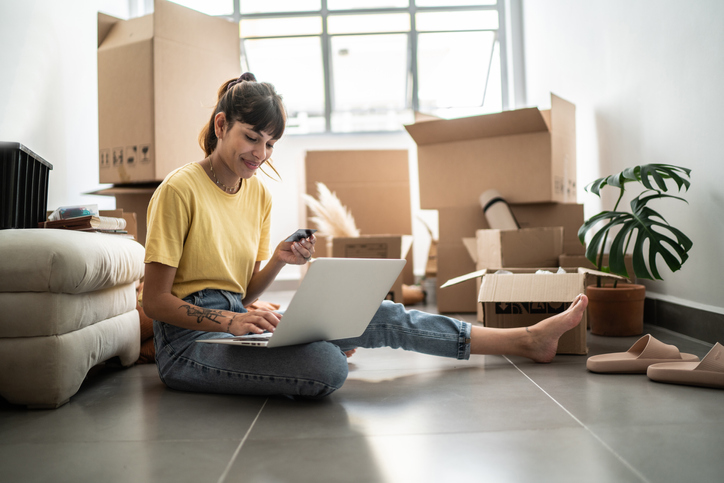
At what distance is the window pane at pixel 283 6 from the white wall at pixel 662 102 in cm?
186

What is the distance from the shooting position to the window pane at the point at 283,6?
13.9 feet

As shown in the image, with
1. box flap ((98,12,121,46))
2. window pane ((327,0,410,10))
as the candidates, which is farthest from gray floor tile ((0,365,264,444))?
window pane ((327,0,410,10))

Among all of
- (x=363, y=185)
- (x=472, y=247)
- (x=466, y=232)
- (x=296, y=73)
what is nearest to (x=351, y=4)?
(x=296, y=73)

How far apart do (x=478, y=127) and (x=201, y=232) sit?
188 centimetres

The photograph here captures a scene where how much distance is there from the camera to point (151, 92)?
2660 mm

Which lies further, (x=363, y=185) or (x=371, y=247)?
(x=363, y=185)

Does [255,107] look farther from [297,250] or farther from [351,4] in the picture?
[351,4]

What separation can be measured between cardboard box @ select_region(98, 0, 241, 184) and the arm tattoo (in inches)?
61.9

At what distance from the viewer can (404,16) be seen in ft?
14.0

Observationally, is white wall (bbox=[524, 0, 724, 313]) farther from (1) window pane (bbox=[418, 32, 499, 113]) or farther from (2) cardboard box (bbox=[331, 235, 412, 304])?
(1) window pane (bbox=[418, 32, 499, 113])

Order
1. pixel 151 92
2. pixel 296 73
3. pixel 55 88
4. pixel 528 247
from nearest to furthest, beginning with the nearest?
pixel 528 247
pixel 151 92
pixel 55 88
pixel 296 73

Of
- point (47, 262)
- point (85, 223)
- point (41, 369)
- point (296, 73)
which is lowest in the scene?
point (41, 369)

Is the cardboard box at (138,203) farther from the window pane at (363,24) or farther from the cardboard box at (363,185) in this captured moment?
the window pane at (363,24)

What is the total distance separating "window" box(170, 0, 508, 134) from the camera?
4.25 m
